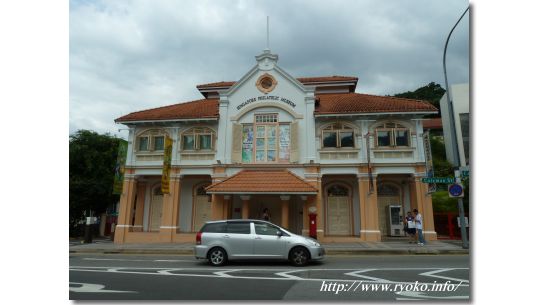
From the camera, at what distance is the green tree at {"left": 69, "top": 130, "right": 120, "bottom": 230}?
2373cm

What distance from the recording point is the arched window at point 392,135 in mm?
18469

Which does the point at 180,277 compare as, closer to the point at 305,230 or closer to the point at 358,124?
the point at 305,230

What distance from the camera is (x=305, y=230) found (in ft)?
59.3

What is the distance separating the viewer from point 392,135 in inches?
729

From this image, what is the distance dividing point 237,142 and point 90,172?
43.7ft

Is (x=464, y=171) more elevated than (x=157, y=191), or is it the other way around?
(x=464, y=171)

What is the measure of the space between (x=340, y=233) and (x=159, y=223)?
10582mm

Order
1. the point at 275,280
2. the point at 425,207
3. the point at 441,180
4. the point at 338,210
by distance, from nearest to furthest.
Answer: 1. the point at 275,280
2. the point at 441,180
3. the point at 425,207
4. the point at 338,210

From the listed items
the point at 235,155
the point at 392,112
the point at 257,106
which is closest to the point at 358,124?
the point at 392,112

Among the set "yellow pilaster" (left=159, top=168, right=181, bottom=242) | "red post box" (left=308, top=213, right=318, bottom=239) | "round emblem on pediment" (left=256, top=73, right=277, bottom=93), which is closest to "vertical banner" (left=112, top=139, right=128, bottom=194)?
"yellow pilaster" (left=159, top=168, right=181, bottom=242)

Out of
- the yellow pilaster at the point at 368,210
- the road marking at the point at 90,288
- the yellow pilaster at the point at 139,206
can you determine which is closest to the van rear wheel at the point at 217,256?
the road marking at the point at 90,288

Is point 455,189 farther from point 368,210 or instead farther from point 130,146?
point 130,146

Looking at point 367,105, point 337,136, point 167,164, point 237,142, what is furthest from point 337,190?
point 167,164

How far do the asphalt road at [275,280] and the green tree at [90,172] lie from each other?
13.2 metres
